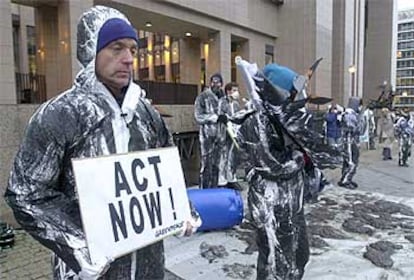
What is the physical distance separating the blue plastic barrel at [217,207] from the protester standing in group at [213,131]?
1800 millimetres

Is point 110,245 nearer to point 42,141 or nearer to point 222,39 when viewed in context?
point 42,141

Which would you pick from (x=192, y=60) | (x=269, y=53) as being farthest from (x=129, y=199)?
(x=269, y=53)

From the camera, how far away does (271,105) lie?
2.84 metres

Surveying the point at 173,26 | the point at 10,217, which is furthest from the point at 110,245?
the point at 173,26

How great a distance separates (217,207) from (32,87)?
7198mm

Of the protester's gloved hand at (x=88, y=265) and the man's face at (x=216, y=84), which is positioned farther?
the man's face at (x=216, y=84)

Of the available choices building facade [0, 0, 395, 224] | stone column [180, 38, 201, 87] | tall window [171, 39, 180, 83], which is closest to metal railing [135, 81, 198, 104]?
building facade [0, 0, 395, 224]

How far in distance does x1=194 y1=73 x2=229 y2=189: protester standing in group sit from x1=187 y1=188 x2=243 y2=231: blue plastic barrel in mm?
1800

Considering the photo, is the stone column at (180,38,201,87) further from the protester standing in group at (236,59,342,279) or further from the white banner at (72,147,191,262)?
the white banner at (72,147,191,262)

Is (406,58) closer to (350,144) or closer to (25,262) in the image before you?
(350,144)

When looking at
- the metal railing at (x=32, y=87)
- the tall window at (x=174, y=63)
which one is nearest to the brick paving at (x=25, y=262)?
the metal railing at (x=32, y=87)

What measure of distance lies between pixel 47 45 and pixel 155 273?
9.61 metres

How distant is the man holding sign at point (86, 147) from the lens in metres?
1.46

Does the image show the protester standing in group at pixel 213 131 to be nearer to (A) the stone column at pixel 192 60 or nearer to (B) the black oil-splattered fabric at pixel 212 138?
(B) the black oil-splattered fabric at pixel 212 138
